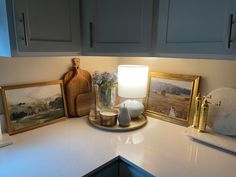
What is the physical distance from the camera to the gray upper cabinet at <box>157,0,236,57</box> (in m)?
0.80

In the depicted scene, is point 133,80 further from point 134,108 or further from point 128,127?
point 128,127

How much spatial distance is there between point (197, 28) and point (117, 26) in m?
0.44

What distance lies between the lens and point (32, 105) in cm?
128

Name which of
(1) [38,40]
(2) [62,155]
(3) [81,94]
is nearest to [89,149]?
(2) [62,155]

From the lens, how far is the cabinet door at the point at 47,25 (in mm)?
901

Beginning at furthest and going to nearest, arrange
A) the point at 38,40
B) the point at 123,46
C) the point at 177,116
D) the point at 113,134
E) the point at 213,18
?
the point at 177,116
the point at 113,134
the point at 123,46
the point at 38,40
the point at 213,18

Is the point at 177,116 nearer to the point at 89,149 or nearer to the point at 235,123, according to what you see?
the point at 235,123

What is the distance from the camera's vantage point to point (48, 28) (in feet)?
3.28

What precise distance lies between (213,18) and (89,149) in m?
0.90

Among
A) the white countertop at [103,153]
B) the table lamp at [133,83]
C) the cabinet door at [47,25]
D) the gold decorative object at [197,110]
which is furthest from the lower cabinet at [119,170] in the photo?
the cabinet door at [47,25]

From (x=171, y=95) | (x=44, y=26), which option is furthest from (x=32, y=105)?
(x=171, y=95)

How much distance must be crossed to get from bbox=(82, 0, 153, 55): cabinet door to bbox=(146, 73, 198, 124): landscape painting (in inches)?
17.8

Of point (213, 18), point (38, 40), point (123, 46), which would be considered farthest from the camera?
point (123, 46)

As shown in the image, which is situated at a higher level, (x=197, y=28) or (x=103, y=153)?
(x=197, y=28)
